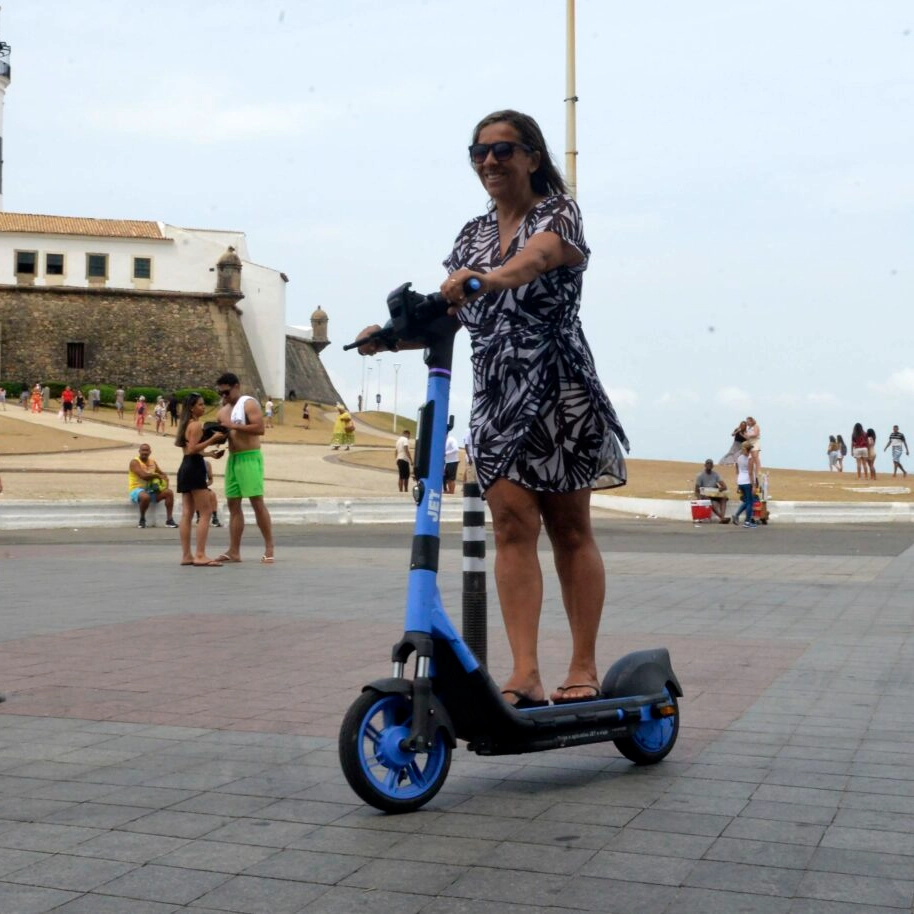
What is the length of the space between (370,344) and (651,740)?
1.57m

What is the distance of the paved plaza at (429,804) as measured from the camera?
320 cm

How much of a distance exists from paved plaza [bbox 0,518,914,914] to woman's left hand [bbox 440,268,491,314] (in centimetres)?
141

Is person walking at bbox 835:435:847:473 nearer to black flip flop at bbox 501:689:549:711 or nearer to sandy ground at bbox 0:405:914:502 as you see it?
sandy ground at bbox 0:405:914:502

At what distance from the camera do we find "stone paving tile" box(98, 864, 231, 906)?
314cm

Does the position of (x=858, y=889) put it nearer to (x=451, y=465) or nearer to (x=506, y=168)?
(x=506, y=168)

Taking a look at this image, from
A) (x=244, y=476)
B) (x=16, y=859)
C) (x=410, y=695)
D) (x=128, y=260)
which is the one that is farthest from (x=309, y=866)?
(x=128, y=260)

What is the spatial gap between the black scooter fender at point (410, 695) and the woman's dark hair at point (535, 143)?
171cm

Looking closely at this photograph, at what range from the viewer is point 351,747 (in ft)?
12.2

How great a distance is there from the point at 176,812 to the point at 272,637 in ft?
12.8

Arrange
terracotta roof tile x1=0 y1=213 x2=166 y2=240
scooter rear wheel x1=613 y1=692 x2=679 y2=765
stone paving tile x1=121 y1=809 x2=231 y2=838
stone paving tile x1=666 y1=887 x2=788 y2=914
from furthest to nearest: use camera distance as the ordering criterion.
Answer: terracotta roof tile x1=0 y1=213 x2=166 y2=240 < scooter rear wheel x1=613 y1=692 x2=679 y2=765 < stone paving tile x1=121 y1=809 x2=231 y2=838 < stone paving tile x1=666 y1=887 x2=788 y2=914

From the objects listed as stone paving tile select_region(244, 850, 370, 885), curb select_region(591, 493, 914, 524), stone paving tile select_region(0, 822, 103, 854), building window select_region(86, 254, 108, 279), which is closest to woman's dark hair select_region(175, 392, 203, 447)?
stone paving tile select_region(0, 822, 103, 854)

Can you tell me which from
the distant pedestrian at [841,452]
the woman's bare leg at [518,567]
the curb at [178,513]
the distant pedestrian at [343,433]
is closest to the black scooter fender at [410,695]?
the woman's bare leg at [518,567]

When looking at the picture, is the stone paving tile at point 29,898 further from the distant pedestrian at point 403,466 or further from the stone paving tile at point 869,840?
the distant pedestrian at point 403,466

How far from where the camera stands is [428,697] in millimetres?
3852
